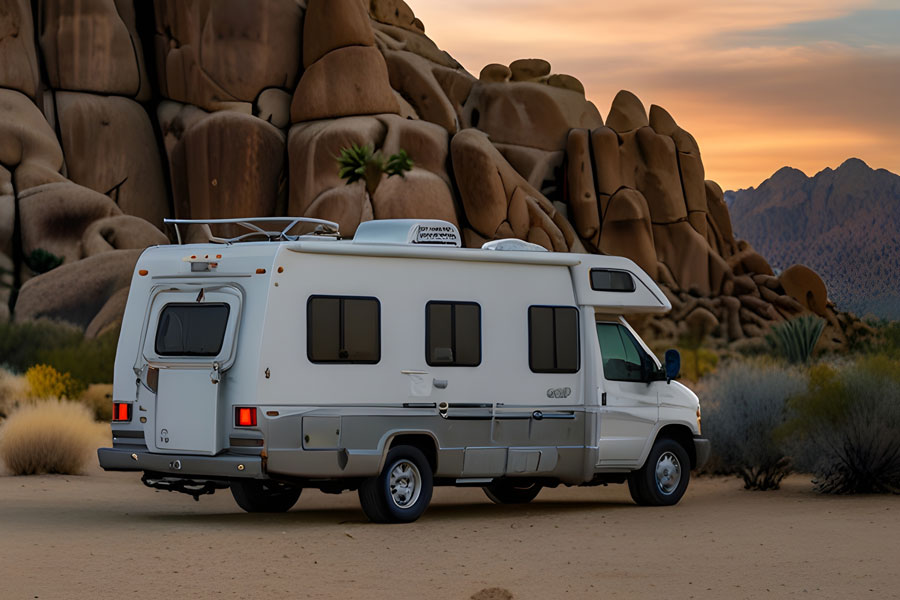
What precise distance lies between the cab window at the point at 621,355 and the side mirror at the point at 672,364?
0.27m

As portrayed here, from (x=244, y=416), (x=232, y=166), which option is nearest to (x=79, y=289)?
(x=232, y=166)

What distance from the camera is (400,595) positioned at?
31.4 feet

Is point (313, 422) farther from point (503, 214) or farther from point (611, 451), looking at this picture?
point (503, 214)

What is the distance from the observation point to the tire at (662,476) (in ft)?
53.2

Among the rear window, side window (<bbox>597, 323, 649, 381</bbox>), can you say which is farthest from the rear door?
side window (<bbox>597, 323, 649, 381</bbox>)

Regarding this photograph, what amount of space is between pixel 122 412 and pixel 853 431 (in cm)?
899

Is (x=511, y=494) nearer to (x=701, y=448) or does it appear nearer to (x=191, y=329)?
(x=701, y=448)

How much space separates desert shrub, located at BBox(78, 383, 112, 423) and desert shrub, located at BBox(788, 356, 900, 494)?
55.6 feet

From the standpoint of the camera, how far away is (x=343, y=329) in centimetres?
1362

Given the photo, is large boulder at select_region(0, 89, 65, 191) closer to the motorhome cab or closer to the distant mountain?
the motorhome cab

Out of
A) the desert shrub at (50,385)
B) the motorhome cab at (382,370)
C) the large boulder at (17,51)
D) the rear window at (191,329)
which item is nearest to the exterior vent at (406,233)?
the motorhome cab at (382,370)

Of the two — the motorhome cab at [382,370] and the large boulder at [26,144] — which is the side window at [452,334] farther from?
the large boulder at [26,144]

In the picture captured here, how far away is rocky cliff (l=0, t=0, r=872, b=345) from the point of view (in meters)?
55.6

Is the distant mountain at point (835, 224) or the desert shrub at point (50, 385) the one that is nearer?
the desert shrub at point (50, 385)
